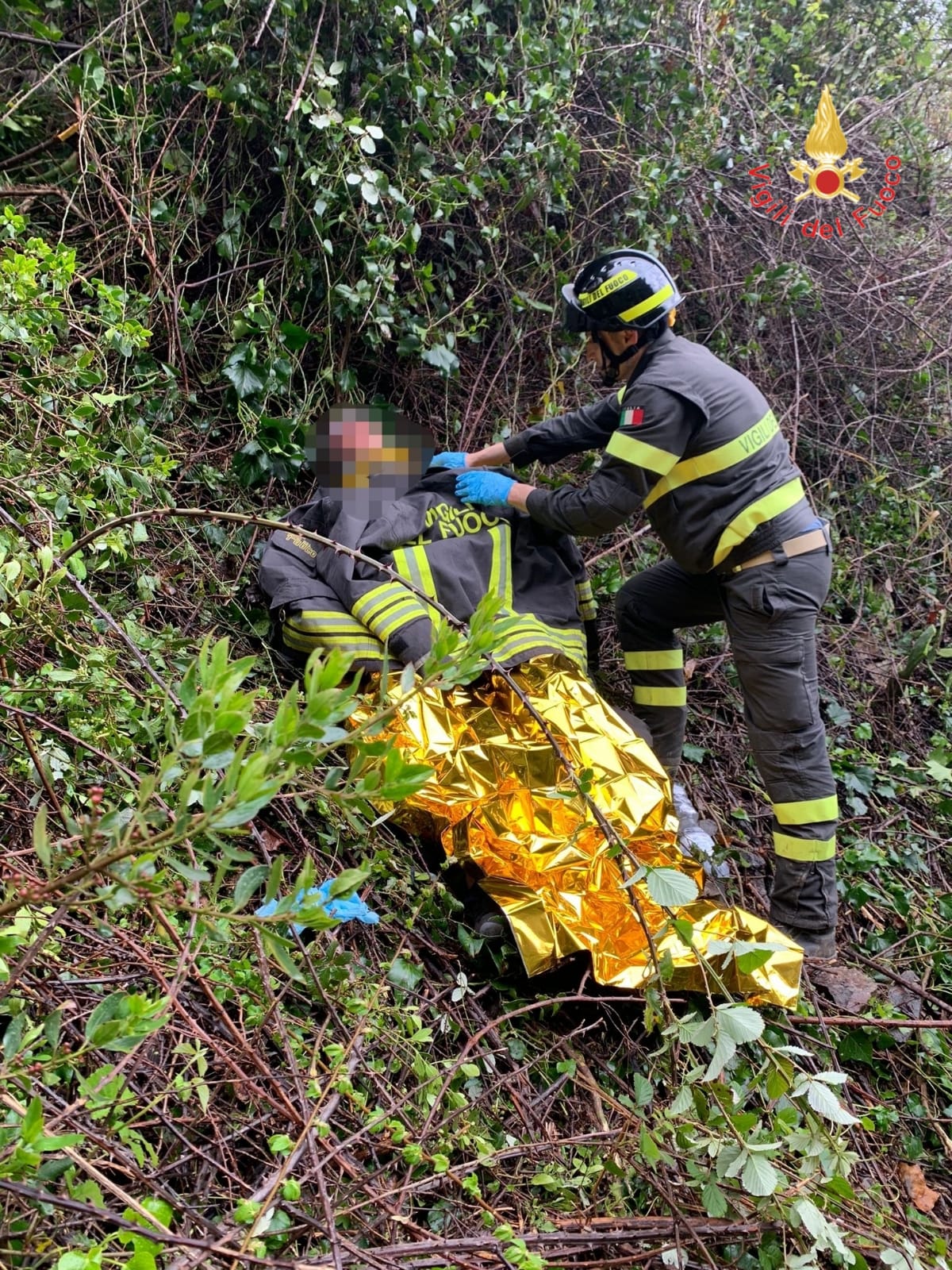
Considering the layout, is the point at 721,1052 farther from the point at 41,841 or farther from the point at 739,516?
the point at 739,516

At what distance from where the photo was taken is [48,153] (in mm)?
3098

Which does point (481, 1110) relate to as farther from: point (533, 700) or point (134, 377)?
point (134, 377)

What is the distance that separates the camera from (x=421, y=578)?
2824mm

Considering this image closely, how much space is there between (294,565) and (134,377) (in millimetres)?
967

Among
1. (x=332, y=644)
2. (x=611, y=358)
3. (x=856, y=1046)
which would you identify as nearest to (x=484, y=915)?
(x=332, y=644)

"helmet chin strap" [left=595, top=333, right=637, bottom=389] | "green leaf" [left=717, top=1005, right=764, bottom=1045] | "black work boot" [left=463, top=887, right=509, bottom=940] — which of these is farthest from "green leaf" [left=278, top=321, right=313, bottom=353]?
"green leaf" [left=717, top=1005, right=764, bottom=1045]

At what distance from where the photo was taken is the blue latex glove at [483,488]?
3.07 metres

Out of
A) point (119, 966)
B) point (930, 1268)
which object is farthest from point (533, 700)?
point (930, 1268)

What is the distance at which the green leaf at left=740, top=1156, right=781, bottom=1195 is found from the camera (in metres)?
1.42

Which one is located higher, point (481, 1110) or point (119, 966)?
point (119, 966)

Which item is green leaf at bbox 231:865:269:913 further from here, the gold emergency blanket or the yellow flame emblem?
the yellow flame emblem

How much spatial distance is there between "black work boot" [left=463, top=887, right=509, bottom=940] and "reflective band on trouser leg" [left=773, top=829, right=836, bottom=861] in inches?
44.7

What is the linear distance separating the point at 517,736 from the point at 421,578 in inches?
27.2

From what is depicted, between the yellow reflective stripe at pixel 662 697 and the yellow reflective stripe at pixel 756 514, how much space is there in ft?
2.21
